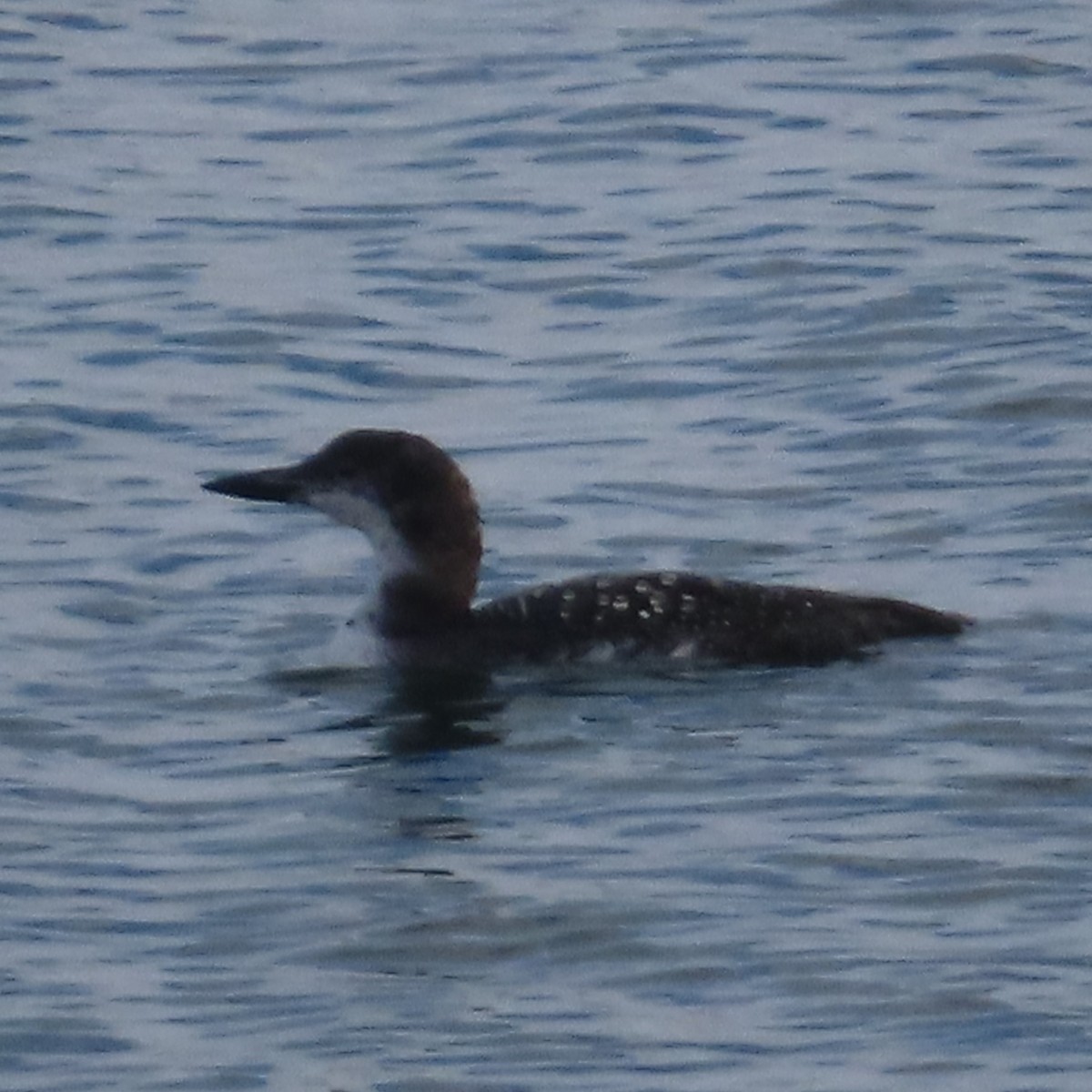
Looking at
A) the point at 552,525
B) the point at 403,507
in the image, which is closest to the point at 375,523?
the point at 403,507

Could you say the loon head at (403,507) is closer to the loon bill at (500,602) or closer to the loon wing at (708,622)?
the loon bill at (500,602)

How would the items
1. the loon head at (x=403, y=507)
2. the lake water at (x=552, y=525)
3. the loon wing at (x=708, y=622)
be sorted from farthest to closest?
the loon head at (x=403, y=507) < the loon wing at (x=708, y=622) < the lake water at (x=552, y=525)

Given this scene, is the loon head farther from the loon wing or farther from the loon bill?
the loon wing

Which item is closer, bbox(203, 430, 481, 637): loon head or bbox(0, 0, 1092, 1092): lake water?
bbox(0, 0, 1092, 1092): lake water

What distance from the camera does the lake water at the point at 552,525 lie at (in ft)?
22.3

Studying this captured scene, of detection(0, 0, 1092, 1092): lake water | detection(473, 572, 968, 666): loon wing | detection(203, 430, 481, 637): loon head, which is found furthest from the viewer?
detection(203, 430, 481, 637): loon head

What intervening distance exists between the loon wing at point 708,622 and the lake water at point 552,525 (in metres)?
0.07

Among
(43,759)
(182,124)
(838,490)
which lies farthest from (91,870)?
(182,124)

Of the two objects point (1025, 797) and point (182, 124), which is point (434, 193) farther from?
point (1025, 797)

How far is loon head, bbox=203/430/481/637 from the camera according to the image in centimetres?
922

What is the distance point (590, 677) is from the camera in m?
8.89

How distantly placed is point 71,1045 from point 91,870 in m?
0.87

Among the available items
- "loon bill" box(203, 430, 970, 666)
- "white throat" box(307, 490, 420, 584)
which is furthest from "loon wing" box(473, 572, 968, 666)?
"white throat" box(307, 490, 420, 584)

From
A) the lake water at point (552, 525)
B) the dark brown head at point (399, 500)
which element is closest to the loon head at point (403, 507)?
the dark brown head at point (399, 500)
